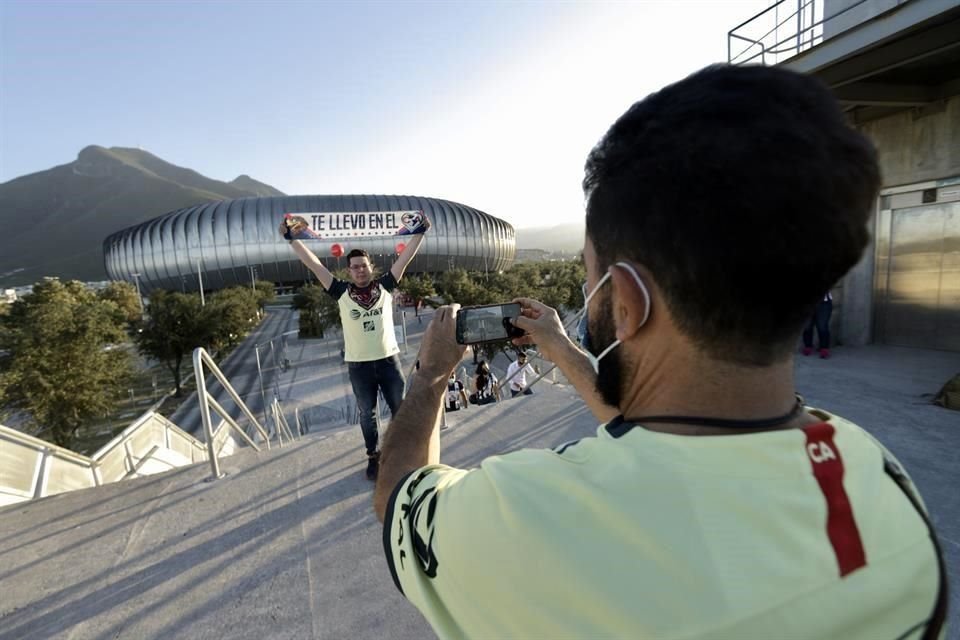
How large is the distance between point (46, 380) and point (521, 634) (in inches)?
907

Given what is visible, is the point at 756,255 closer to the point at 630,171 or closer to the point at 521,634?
the point at 630,171

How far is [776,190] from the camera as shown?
716 millimetres

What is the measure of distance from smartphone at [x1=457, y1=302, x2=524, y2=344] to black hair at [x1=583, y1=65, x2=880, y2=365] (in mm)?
865

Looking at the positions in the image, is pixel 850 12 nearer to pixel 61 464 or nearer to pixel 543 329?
pixel 543 329

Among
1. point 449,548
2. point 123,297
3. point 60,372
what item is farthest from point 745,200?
point 123,297

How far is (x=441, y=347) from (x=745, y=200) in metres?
1.07

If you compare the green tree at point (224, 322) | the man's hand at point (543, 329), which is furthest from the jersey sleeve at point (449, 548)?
the green tree at point (224, 322)

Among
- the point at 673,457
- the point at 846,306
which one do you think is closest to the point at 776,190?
the point at 673,457

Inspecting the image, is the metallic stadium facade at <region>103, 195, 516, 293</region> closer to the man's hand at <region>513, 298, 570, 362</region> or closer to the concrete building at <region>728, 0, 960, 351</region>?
the concrete building at <region>728, 0, 960, 351</region>

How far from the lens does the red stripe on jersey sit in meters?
0.65

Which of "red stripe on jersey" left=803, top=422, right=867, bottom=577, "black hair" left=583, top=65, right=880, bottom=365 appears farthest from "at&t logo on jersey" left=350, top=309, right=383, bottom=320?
"red stripe on jersey" left=803, top=422, right=867, bottom=577

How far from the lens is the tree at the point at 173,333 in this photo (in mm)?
25672

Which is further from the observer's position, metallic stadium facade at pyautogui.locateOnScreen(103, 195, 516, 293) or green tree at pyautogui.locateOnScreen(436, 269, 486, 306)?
metallic stadium facade at pyautogui.locateOnScreen(103, 195, 516, 293)

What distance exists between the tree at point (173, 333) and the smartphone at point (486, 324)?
27.8m
